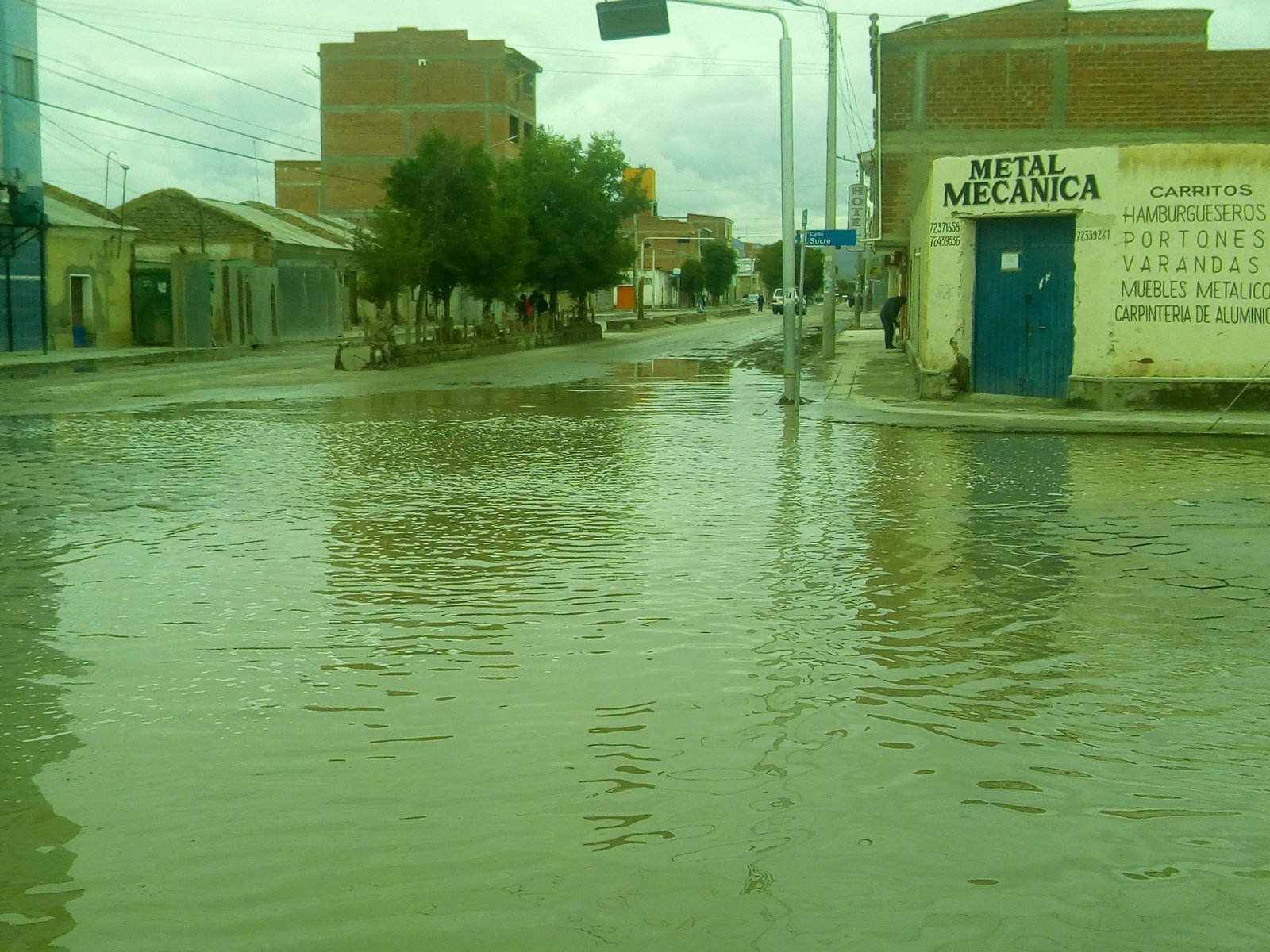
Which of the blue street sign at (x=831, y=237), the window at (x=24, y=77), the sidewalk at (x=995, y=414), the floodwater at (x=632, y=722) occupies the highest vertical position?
the window at (x=24, y=77)

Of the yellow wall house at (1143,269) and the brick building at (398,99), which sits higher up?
the brick building at (398,99)

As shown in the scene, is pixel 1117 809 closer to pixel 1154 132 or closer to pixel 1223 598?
pixel 1223 598

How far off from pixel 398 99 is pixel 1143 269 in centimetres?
7287

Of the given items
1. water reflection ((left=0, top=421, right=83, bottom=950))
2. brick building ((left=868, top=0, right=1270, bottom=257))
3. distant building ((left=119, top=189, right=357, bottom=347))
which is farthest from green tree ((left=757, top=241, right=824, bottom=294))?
water reflection ((left=0, top=421, right=83, bottom=950))

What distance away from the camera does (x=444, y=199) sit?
138 feet

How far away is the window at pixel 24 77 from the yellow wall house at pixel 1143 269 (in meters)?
28.8

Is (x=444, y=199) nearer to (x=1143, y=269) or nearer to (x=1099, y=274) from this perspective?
(x=1099, y=274)

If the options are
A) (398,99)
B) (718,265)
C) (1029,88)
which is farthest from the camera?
(718,265)

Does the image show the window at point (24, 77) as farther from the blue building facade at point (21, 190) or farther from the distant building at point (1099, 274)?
the distant building at point (1099, 274)

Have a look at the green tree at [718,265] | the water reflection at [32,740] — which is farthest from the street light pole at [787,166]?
the green tree at [718,265]

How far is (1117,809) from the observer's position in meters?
4.93

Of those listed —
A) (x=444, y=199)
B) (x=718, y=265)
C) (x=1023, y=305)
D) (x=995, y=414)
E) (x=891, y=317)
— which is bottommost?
(x=995, y=414)

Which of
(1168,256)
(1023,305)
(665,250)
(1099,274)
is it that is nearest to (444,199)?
(1023,305)

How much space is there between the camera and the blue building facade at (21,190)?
4000 centimetres
